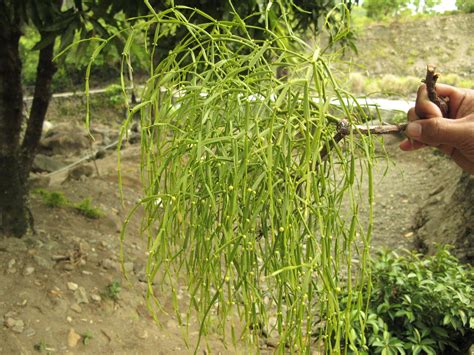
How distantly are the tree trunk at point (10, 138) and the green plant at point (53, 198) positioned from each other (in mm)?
524

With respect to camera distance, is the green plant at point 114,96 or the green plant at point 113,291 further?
the green plant at point 114,96

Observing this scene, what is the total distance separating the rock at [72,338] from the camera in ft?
7.47

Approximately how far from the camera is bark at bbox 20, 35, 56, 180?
294 cm

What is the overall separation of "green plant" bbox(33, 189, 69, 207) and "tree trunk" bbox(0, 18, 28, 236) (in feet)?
1.72

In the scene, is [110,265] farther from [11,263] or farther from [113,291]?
[11,263]

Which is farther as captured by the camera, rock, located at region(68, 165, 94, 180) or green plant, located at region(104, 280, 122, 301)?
rock, located at region(68, 165, 94, 180)

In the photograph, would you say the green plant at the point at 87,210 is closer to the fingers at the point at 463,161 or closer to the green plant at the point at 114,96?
the fingers at the point at 463,161

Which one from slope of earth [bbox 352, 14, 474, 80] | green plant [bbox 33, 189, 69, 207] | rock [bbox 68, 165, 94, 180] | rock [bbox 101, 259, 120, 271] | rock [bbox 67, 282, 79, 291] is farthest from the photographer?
slope of earth [bbox 352, 14, 474, 80]

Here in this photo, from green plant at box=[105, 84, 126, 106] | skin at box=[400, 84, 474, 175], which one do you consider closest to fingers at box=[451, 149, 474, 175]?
skin at box=[400, 84, 474, 175]

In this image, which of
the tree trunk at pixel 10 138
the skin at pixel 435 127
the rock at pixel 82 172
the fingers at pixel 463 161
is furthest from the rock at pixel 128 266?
the skin at pixel 435 127

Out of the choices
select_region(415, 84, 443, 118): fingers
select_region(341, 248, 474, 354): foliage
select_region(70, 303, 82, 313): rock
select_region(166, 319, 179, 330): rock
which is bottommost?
select_region(166, 319, 179, 330): rock

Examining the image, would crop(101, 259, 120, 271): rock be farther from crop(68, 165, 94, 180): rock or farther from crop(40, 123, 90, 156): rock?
crop(40, 123, 90, 156): rock

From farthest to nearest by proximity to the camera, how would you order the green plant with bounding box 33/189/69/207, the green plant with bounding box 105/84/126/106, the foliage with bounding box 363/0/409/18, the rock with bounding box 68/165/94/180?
the foliage with bounding box 363/0/409/18 → the green plant with bounding box 105/84/126/106 → the rock with bounding box 68/165/94/180 → the green plant with bounding box 33/189/69/207

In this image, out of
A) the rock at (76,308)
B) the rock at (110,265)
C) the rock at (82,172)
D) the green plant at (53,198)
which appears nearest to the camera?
the rock at (76,308)
